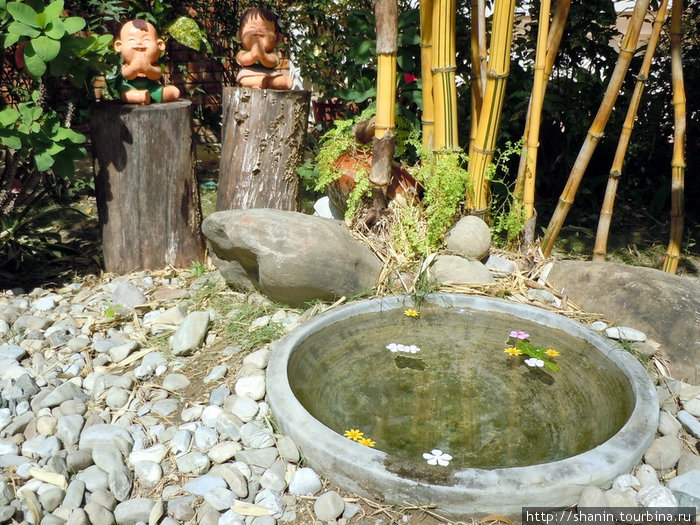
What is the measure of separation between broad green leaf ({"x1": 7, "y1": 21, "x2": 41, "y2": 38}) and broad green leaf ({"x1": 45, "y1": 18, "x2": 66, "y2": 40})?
1.8 inches

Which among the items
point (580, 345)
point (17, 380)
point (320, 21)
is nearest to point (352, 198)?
point (580, 345)

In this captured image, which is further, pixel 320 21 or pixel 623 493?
pixel 320 21

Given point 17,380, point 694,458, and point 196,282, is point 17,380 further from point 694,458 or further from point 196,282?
point 694,458

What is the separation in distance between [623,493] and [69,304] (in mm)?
2688

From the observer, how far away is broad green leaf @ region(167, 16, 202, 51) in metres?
4.92

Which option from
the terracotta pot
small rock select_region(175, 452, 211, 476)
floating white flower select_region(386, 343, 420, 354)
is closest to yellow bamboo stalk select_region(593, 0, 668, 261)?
the terracotta pot

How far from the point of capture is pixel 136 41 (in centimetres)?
326

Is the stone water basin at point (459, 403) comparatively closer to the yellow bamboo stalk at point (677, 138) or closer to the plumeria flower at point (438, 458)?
the plumeria flower at point (438, 458)

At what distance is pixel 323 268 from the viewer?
289 cm

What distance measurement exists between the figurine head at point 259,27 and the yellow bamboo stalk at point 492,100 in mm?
1207

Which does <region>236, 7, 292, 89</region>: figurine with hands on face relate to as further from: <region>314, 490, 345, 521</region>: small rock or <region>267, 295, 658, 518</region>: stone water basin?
<region>314, 490, 345, 521</region>: small rock

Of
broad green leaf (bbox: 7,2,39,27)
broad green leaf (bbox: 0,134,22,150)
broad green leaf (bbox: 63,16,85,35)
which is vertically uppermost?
broad green leaf (bbox: 7,2,39,27)

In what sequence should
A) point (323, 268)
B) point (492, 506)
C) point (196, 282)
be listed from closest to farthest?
1. point (492, 506)
2. point (323, 268)
3. point (196, 282)

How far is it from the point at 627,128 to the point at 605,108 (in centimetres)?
16
